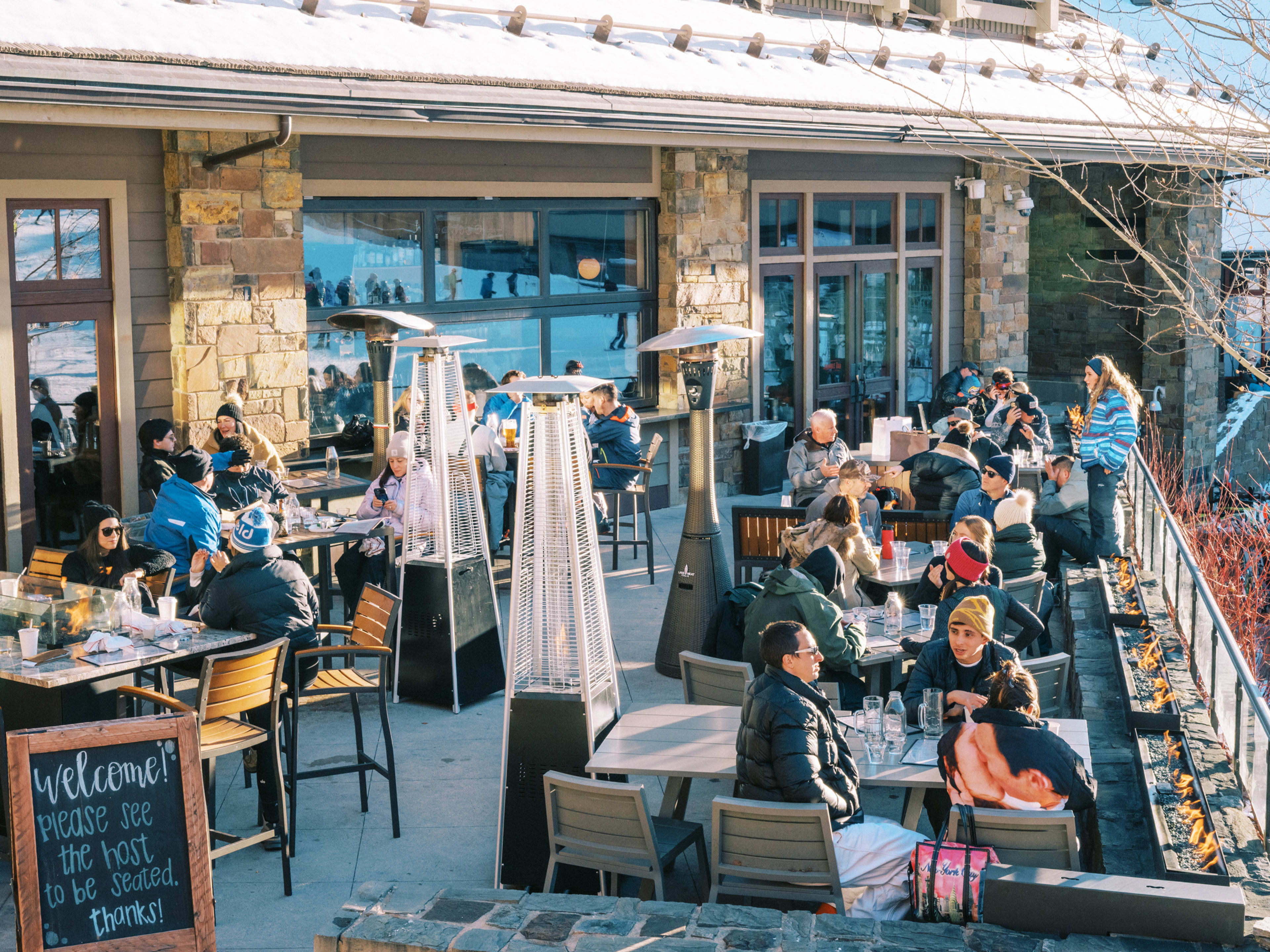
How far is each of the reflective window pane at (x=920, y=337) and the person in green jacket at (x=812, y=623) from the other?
1028 centimetres

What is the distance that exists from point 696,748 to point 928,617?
7.21 feet

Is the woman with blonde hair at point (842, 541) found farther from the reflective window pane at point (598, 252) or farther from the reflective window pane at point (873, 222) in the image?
the reflective window pane at point (873, 222)

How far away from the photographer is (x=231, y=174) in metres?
10.1

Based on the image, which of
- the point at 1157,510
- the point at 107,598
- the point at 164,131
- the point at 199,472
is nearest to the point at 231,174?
the point at 164,131

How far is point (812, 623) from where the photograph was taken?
6566mm

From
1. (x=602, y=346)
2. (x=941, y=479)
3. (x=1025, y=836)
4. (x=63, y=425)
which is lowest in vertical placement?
(x=1025, y=836)

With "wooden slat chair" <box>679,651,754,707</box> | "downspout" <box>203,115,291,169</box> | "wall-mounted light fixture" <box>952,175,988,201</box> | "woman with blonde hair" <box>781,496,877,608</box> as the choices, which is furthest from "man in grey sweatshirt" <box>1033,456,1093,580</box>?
"wall-mounted light fixture" <box>952,175,988,201</box>

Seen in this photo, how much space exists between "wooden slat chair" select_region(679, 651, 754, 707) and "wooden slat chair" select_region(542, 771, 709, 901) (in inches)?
46.3

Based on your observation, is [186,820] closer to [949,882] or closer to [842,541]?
[949,882]

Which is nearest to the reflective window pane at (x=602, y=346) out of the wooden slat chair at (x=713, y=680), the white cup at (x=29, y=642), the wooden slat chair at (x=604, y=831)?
the wooden slat chair at (x=713, y=680)

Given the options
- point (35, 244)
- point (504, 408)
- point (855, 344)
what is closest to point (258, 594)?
point (35, 244)

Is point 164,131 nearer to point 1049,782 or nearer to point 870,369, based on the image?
point 1049,782

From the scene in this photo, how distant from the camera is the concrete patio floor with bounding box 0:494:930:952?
5488 mm

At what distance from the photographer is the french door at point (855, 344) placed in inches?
610
